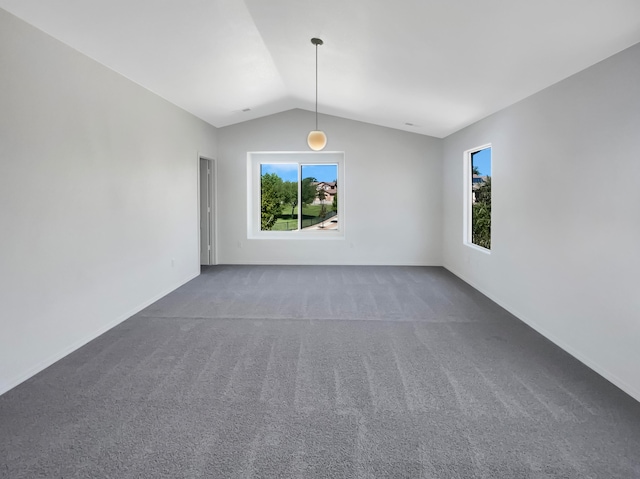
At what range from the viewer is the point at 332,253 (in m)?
7.37

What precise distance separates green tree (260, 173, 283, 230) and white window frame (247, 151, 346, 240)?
93 millimetres

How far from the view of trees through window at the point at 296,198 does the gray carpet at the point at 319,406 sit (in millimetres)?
3828

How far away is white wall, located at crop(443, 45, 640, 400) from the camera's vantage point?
8.42 feet

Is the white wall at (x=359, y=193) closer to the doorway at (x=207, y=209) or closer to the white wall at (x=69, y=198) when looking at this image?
the doorway at (x=207, y=209)

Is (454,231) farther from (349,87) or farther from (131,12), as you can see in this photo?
(131,12)

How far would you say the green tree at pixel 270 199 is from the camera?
7.71 meters

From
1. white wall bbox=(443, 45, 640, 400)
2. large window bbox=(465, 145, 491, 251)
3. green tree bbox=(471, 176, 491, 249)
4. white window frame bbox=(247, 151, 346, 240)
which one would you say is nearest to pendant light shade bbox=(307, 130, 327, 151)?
white wall bbox=(443, 45, 640, 400)

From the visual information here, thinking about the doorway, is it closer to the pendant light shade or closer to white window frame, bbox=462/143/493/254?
the pendant light shade

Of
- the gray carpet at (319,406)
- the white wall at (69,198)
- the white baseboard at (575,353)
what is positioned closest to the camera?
the gray carpet at (319,406)

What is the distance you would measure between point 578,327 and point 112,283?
14.4ft

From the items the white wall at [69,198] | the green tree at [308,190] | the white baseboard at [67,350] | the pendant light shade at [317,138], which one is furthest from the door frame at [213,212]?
the pendant light shade at [317,138]

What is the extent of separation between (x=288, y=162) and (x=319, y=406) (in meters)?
5.88

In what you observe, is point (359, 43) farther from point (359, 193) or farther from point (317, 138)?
point (359, 193)

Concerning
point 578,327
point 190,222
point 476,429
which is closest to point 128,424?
point 476,429
